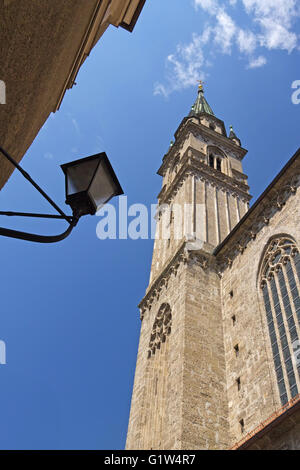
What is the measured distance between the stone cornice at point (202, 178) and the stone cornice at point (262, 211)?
7744 mm

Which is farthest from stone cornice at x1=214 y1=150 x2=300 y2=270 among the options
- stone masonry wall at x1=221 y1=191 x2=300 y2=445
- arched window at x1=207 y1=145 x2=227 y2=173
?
arched window at x1=207 y1=145 x2=227 y2=173

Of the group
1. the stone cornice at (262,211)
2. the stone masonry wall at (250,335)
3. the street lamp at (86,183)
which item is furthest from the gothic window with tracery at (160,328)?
the street lamp at (86,183)

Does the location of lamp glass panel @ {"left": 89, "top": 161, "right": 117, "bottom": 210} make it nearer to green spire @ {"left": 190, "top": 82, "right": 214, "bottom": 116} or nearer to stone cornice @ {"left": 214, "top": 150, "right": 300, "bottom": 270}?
stone cornice @ {"left": 214, "top": 150, "right": 300, "bottom": 270}

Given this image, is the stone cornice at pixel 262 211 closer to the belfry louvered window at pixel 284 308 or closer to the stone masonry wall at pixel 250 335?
the stone masonry wall at pixel 250 335

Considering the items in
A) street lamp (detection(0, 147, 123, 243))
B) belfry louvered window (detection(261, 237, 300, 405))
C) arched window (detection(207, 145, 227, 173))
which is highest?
arched window (detection(207, 145, 227, 173))

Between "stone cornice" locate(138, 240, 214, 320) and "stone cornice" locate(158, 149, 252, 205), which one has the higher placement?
"stone cornice" locate(158, 149, 252, 205)

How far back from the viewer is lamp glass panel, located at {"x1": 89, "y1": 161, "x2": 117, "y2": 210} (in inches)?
→ 147

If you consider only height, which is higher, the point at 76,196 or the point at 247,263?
the point at 247,263

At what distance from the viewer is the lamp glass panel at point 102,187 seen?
12.2 ft

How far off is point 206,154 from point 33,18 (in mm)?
26690

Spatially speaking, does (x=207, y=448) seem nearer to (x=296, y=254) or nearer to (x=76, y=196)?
(x=296, y=254)

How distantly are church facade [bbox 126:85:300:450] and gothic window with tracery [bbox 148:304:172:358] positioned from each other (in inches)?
2.1

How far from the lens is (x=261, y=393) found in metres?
13.1
